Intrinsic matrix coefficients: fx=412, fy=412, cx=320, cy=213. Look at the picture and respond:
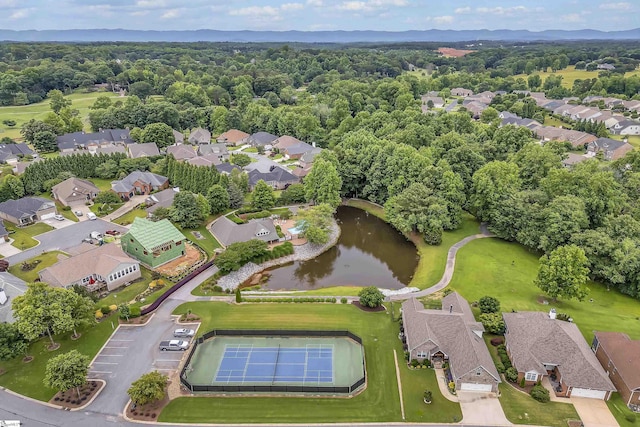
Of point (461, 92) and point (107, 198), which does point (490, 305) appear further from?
point (461, 92)

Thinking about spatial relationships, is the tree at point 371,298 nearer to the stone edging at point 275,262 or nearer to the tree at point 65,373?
the stone edging at point 275,262

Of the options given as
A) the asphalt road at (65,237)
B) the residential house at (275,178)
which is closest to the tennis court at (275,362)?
the asphalt road at (65,237)

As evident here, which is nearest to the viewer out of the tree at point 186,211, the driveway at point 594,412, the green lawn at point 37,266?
the driveway at point 594,412

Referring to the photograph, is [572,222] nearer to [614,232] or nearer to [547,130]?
[614,232]

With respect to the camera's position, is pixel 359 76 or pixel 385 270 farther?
pixel 359 76

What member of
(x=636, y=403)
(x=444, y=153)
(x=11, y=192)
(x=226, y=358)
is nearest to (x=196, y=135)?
(x=11, y=192)

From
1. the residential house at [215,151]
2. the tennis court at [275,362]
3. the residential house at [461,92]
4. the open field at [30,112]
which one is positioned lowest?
the tennis court at [275,362]
